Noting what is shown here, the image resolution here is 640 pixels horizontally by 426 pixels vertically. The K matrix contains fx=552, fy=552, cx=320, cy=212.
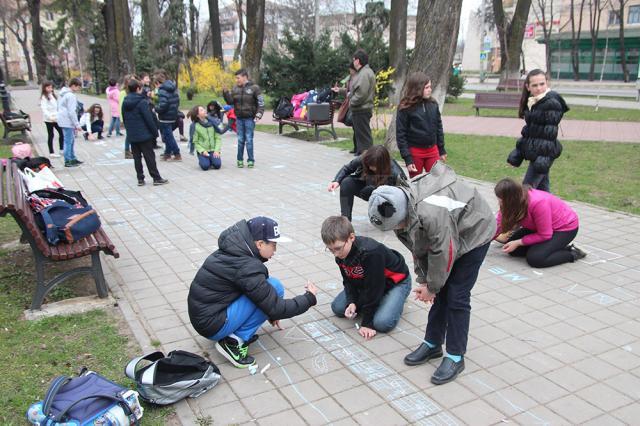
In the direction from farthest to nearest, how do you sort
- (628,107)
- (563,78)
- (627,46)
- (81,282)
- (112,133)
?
(563,78) < (627,46) < (628,107) < (112,133) < (81,282)

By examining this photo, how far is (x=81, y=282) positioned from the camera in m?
4.86

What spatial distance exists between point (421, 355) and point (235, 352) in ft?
3.89

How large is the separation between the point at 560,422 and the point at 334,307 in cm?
175

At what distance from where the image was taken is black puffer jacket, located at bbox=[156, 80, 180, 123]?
10.5 m

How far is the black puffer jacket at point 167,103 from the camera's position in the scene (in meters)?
10.5

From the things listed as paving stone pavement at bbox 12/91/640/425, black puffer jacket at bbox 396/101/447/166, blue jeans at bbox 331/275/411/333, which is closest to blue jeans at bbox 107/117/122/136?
paving stone pavement at bbox 12/91/640/425

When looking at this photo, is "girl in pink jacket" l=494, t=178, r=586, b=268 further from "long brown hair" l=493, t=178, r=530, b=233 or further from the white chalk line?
the white chalk line

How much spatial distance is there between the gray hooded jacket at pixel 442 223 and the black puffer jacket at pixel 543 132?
9.33ft

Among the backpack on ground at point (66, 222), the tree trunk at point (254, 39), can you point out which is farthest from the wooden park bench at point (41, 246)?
the tree trunk at point (254, 39)

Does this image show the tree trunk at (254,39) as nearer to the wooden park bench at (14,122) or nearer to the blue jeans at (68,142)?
the wooden park bench at (14,122)

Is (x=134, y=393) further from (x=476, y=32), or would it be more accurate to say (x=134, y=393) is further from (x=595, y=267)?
(x=476, y=32)

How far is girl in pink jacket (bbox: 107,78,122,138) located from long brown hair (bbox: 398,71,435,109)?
9009 millimetres

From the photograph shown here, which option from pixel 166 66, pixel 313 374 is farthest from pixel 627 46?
pixel 313 374

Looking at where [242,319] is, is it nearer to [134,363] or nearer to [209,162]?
[134,363]
